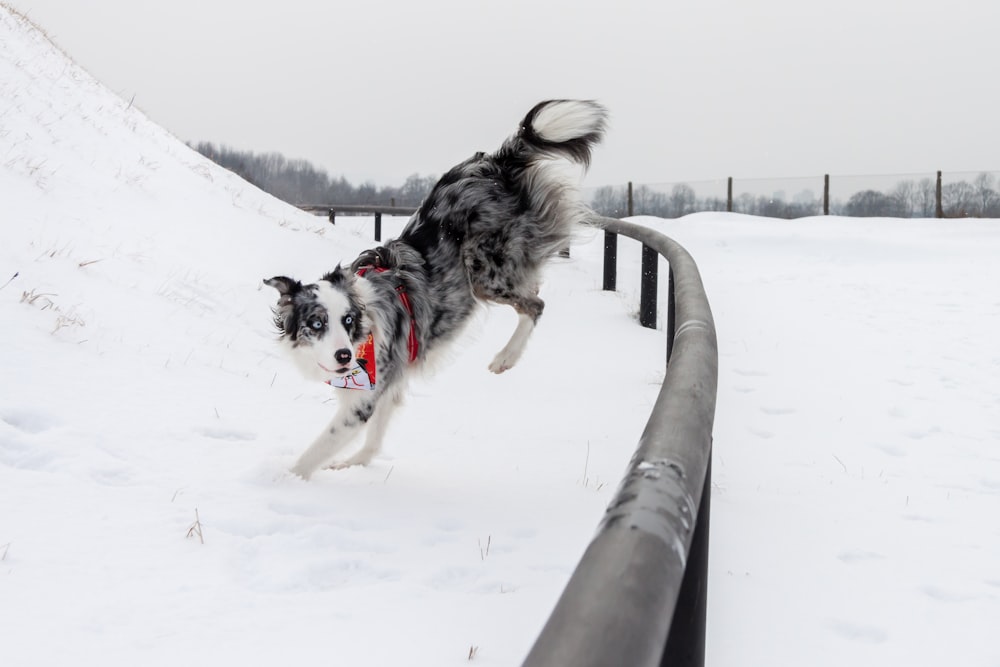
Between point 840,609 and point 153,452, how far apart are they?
3.08m

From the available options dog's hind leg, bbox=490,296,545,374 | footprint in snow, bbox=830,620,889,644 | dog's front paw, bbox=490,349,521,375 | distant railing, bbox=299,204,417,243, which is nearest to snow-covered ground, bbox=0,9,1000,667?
footprint in snow, bbox=830,620,889,644

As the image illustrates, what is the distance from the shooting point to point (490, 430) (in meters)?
5.16

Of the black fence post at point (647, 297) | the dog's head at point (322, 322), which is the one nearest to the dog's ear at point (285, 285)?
the dog's head at point (322, 322)

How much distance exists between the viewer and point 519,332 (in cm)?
495

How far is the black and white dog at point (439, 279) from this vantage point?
3.94 meters

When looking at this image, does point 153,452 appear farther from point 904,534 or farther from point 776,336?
point 776,336

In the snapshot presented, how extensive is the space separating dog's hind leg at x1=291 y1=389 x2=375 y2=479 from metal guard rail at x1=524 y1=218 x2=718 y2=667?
2.49 metres

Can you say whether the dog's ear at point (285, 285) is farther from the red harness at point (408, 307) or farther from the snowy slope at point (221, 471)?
the snowy slope at point (221, 471)

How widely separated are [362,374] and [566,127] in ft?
7.09

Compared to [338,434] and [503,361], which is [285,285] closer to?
[338,434]

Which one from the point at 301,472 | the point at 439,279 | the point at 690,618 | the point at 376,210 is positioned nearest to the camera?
the point at 690,618

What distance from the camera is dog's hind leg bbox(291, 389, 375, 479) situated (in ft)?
12.6

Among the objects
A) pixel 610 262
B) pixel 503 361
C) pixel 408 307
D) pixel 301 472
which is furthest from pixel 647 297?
pixel 301 472

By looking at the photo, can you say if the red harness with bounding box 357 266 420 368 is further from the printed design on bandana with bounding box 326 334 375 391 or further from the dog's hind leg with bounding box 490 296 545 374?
the dog's hind leg with bounding box 490 296 545 374
